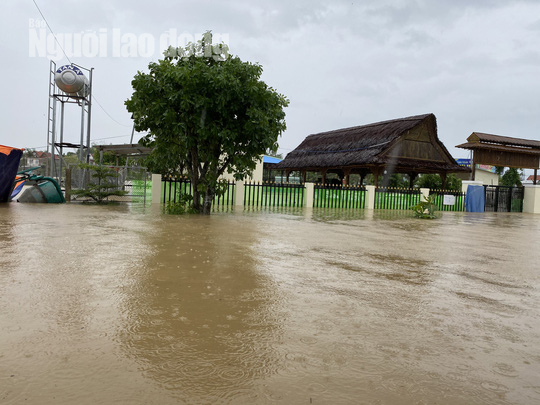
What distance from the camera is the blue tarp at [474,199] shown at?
22688mm

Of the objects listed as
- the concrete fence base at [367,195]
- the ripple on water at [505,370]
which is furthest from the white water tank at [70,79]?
the ripple on water at [505,370]

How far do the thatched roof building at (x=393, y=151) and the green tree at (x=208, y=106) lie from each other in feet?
39.5

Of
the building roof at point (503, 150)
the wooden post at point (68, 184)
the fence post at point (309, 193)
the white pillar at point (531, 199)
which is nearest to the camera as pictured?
the wooden post at point (68, 184)

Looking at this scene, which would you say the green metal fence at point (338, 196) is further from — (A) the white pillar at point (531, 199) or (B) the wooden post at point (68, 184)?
(A) the white pillar at point (531, 199)

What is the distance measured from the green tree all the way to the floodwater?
5762mm

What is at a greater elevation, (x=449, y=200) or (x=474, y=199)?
(x=474, y=199)

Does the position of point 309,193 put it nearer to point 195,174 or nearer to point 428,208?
point 428,208

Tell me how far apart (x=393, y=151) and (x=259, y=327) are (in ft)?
72.6

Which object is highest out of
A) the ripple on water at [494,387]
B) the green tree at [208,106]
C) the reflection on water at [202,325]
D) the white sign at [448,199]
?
the green tree at [208,106]

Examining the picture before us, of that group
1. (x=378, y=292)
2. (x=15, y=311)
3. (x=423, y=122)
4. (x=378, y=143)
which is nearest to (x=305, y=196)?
(x=378, y=143)

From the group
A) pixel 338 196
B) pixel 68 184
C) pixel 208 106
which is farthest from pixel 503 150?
pixel 68 184

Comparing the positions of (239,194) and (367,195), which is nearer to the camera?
(239,194)

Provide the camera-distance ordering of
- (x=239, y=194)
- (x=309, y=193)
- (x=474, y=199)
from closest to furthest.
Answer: (x=239, y=194) → (x=309, y=193) → (x=474, y=199)

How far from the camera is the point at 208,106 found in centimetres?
1094
